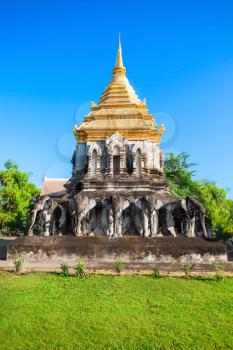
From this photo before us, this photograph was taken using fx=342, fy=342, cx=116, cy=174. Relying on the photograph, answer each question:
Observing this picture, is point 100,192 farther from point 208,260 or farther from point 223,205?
point 223,205

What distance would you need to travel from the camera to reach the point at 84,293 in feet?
34.7

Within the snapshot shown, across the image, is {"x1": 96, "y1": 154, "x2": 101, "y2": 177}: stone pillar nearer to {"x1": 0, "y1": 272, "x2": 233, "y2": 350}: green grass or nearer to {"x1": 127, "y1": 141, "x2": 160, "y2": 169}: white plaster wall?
{"x1": 127, "y1": 141, "x2": 160, "y2": 169}: white plaster wall

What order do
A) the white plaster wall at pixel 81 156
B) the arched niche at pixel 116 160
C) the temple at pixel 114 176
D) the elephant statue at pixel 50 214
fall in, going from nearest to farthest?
the temple at pixel 114 176 < the elephant statue at pixel 50 214 < the arched niche at pixel 116 160 < the white plaster wall at pixel 81 156

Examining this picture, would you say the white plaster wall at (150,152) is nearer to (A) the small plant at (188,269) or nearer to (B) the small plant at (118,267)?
(A) the small plant at (188,269)

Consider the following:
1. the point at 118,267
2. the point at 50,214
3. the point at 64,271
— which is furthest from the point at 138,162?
the point at 64,271

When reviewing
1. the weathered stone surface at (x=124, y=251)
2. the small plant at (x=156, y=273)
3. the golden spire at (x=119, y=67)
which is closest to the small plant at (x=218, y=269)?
the weathered stone surface at (x=124, y=251)

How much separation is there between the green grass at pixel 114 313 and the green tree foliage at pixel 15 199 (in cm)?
1826

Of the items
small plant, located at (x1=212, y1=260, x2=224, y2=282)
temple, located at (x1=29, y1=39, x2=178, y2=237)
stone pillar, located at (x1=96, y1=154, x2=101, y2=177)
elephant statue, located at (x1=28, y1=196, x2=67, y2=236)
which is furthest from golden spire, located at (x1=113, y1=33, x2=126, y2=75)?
small plant, located at (x1=212, y1=260, x2=224, y2=282)

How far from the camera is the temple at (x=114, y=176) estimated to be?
17.1m

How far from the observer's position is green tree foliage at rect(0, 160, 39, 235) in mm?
29750

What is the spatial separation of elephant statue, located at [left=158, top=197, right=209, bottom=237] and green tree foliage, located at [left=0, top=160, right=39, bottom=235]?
15.8 metres

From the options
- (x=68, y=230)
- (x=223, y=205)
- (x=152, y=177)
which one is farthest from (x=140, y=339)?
(x=223, y=205)

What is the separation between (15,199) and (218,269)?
20915 mm

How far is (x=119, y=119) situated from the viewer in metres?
21.1
